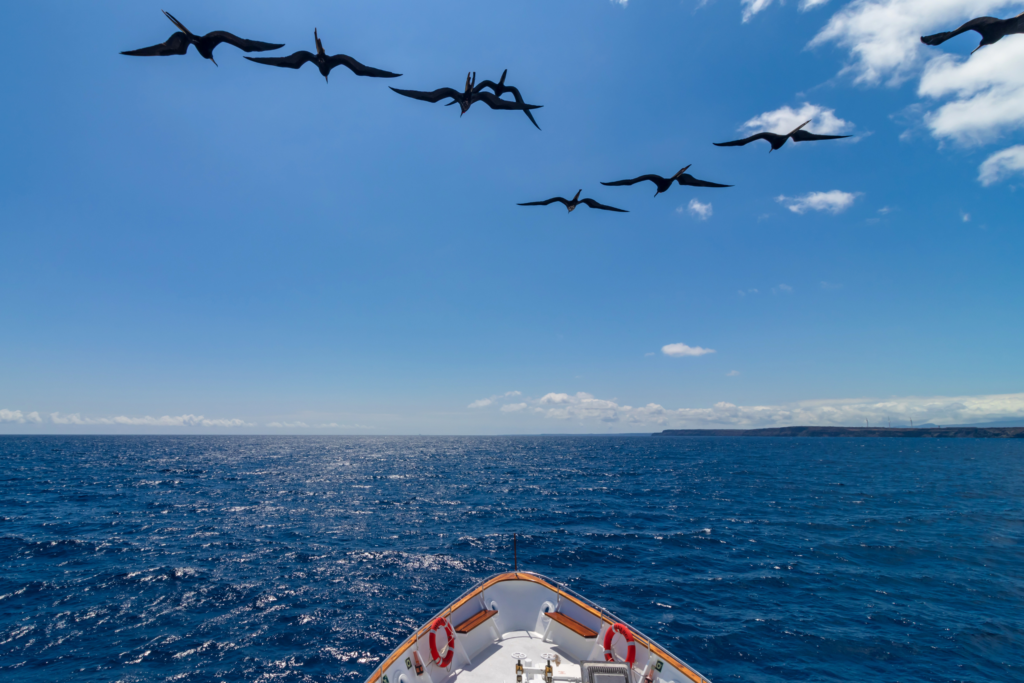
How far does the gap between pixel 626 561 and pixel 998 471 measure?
320 feet

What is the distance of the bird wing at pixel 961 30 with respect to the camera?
224 inches

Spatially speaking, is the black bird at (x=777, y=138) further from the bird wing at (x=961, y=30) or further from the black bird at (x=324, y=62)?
the black bird at (x=324, y=62)

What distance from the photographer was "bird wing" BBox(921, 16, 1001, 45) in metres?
5.70

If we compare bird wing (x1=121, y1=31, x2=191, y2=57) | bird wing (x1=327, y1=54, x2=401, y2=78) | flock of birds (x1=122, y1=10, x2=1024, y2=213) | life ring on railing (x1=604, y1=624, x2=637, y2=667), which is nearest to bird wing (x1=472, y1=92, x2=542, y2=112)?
flock of birds (x1=122, y1=10, x2=1024, y2=213)

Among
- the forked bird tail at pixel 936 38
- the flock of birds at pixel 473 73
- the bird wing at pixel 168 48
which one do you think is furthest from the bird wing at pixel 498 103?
the forked bird tail at pixel 936 38

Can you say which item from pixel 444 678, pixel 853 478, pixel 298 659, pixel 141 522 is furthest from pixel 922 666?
pixel 853 478

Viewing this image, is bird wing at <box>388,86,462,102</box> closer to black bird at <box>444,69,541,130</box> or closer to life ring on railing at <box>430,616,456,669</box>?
black bird at <box>444,69,541,130</box>

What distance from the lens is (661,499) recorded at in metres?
44.4

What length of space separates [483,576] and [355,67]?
23.3 metres

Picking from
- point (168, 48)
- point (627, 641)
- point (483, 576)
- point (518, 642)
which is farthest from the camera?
point (483, 576)

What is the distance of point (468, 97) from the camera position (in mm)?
7797

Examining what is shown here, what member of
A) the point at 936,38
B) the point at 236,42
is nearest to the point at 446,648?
the point at 236,42

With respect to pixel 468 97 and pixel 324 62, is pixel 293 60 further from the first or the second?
pixel 468 97

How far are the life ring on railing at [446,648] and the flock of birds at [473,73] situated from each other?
1102 cm
